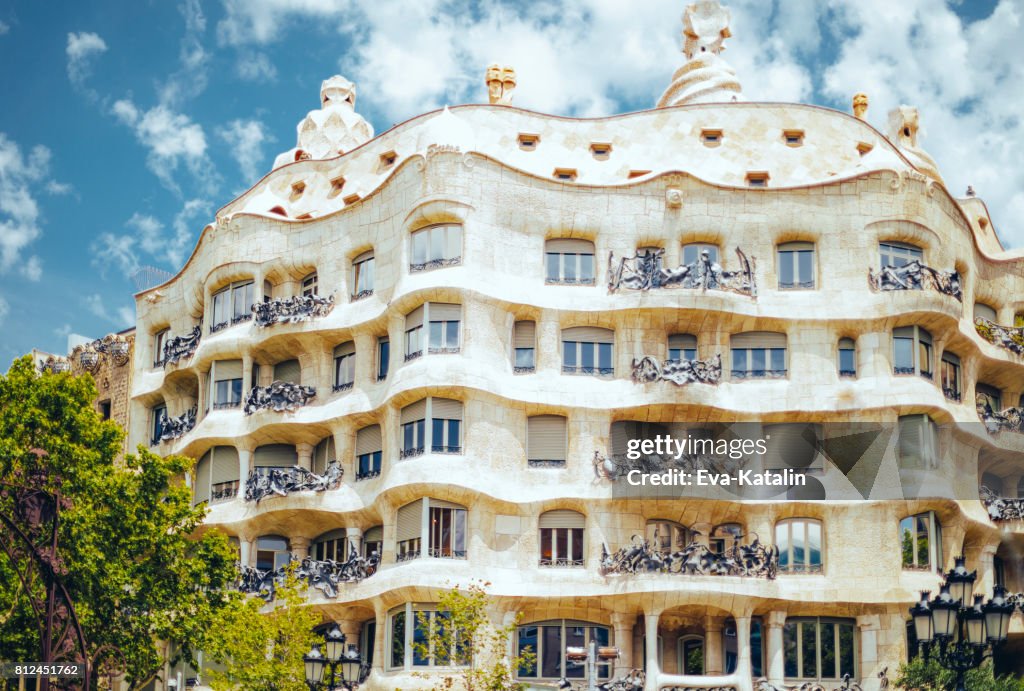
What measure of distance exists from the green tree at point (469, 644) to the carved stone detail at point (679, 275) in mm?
10235

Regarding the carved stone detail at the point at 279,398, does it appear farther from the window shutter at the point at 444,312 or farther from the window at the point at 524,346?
the window at the point at 524,346

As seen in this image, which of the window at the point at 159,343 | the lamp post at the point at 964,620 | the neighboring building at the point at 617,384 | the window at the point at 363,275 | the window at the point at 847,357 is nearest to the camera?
the lamp post at the point at 964,620

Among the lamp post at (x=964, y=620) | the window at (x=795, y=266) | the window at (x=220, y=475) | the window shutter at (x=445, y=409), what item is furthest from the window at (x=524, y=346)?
the lamp post at (x=964, y=620)

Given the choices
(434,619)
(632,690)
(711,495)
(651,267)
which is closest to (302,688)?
(434,619)

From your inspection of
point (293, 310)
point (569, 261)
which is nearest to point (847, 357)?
point (569, 261)

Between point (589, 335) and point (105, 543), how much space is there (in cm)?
1503

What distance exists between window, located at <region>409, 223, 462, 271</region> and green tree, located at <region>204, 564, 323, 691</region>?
9791 mm

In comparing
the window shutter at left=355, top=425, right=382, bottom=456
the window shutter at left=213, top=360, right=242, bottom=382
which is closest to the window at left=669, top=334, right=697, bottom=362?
the window shutter at left=355, top=425, right=382, bottom=456

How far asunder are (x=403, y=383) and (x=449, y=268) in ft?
12.3

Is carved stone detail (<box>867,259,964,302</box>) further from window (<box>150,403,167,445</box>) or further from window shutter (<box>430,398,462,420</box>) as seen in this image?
window (<box>150,403,167,445</box>)

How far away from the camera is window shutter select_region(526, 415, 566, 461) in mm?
48406

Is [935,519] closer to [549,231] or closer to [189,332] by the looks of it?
[549,231]

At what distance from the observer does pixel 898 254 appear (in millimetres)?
50625

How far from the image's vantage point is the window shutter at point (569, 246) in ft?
166
